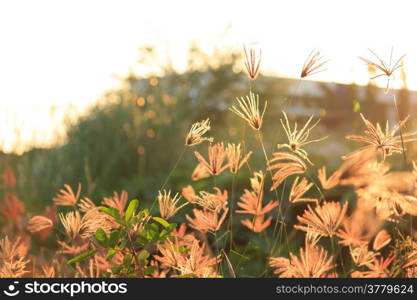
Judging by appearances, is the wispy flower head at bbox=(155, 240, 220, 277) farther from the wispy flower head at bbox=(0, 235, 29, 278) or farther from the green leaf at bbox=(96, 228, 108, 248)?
the wispy flower head at bbox=(0, 235, 29, 278)

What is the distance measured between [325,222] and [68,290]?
0.70 metres

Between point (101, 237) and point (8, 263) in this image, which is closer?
point (101, 237)

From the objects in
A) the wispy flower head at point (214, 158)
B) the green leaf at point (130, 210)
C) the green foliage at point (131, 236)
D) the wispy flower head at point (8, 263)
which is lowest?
the wispy flower head at point (8, 263)

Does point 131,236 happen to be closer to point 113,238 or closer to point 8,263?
point 113,238

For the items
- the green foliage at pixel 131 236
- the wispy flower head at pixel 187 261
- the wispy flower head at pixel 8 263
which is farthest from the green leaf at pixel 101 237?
the wispy flower head at pixel 8 263

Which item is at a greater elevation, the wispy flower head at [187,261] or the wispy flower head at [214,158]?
the wispy flower head at [214,158]

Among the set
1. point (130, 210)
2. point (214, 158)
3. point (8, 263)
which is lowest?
point (8, 263)

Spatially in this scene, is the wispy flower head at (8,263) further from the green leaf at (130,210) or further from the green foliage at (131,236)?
the green leaf at (130,210)

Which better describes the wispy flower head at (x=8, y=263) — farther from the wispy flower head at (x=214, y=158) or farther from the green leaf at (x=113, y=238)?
the wispy flower head at (x=214, y=158)

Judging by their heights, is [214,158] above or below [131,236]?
above

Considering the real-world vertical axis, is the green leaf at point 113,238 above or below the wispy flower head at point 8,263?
above

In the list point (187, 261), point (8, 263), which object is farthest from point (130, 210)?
point (8, 263)

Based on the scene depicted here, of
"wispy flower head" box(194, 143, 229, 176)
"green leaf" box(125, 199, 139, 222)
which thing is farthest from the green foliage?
"wispy flower head" box(194, 143, 229, 176)

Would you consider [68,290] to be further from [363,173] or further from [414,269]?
[363,173]
